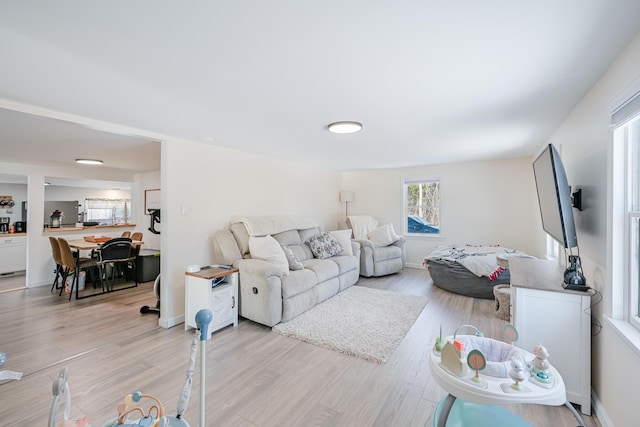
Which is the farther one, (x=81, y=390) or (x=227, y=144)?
(x=227, y=144)

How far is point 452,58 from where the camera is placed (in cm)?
157

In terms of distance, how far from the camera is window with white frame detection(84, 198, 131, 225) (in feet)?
25.4

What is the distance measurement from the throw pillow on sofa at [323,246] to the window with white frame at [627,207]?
3233mm

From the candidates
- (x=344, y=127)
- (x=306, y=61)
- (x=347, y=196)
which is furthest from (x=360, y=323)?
(x=347, y=196)

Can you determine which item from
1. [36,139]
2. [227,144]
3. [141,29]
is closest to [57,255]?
[36,139]

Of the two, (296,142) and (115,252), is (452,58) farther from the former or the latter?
(115,252)

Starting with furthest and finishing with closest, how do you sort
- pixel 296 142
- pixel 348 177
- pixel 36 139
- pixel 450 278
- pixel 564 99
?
pixel 348 177, pixel 450 278, pixel 296 142, pixel 36 139, pixel 564 99

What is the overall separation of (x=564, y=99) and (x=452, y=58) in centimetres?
134

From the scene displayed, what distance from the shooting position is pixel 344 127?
2814 mm

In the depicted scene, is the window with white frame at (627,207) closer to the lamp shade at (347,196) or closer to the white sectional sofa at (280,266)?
the white sectional sofa at (280,266)

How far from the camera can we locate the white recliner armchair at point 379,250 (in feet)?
16.5

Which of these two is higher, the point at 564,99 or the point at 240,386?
the point at 564,99

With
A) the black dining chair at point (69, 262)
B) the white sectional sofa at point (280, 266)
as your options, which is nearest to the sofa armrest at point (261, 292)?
the white sectional sofa at point (280, 266)

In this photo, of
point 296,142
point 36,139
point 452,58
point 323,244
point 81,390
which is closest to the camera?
point 452,58
